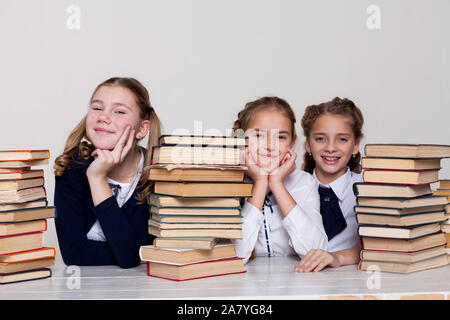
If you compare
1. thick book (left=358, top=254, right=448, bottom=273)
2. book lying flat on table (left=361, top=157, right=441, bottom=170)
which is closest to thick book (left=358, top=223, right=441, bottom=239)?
thick book (left=358, top=254, right=448, bottom=273)

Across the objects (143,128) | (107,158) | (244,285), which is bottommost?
(244,285)

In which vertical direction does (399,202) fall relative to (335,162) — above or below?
below

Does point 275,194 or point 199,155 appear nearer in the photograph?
point 199,155

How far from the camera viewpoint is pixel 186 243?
7.09 feet

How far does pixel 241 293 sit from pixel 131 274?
58cm

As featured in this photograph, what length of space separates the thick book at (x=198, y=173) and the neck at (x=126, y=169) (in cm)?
68

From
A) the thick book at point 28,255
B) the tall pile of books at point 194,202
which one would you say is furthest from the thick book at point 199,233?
the thick book at point 28,255

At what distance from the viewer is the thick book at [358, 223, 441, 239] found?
2252 millimetres

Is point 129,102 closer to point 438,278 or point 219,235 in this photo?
point 219,235

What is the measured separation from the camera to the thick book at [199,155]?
7.05ft

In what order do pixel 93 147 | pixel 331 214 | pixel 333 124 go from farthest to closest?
pixel 333 124 < pixel 331 214 < pixel 93 147

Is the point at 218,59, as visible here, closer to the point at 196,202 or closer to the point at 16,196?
the point at 196,202

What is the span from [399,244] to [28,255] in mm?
1455

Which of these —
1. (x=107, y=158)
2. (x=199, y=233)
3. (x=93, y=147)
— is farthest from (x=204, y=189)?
(x=93, y=147)
